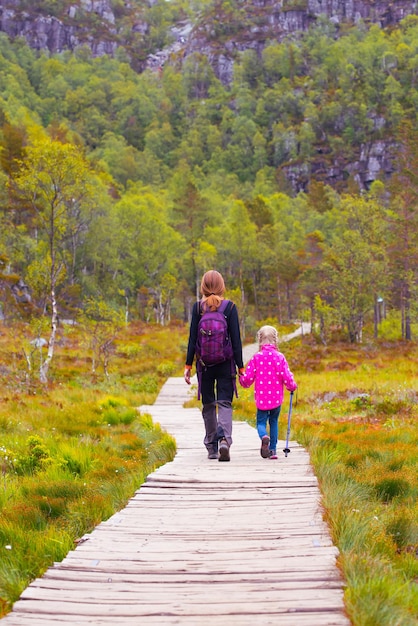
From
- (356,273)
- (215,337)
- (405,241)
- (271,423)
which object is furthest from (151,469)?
(405,241)

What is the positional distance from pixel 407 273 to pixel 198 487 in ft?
123

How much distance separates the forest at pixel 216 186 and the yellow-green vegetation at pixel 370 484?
11.9 m

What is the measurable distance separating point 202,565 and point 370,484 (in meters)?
3.16

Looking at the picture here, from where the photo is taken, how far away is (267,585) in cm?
351

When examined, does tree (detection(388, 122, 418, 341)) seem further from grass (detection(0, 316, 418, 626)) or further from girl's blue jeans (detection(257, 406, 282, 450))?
girl's blue jeans (detection(257, 406, 282, 450))

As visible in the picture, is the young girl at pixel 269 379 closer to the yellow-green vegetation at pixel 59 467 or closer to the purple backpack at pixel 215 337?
the purple backpack at pixel 215 337

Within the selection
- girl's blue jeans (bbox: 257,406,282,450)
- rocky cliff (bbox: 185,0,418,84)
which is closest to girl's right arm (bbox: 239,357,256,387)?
girl's blue jeans (bbox: 257,406,282,450)

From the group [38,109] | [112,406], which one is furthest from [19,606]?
[38,109]

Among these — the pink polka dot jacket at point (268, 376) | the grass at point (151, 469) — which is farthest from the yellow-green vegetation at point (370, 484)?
the pink polka dot jacket at point (268, 376)

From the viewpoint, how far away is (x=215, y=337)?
23.9ft

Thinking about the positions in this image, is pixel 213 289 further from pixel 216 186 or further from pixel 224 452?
pixel 216 186

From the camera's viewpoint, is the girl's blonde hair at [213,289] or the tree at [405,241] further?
the tree at [405,241]

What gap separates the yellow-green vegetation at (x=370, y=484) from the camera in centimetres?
326

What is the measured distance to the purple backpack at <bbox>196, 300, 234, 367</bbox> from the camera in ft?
23.8
